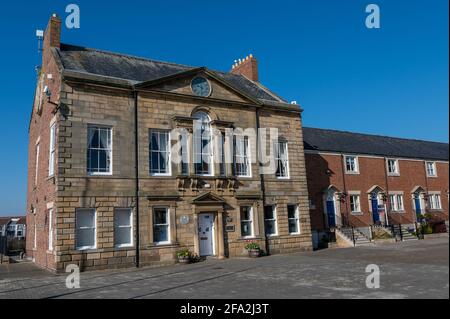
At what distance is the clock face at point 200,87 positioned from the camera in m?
21.7

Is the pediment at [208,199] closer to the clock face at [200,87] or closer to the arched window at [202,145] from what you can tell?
the arched window at [202,145]

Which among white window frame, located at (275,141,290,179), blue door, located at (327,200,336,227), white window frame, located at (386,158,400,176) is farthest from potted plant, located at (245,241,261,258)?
white window frame, located at (386,158,400,176)

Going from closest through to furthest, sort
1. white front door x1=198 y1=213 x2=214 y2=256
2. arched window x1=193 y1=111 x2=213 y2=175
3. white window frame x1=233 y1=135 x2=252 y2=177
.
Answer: white front door x1=198 y1=213 x2=214 y2=256, arched window x1=193 y1=111 x2=213 y2=175, white window frame x1=233 y1=135 x2=252 y2=177

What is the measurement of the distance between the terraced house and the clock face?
0.06m

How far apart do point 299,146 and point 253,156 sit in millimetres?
3815

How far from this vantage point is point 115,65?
2181 centimetres

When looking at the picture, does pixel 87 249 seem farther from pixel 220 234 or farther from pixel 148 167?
pixel 220 234

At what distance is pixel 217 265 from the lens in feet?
60.1

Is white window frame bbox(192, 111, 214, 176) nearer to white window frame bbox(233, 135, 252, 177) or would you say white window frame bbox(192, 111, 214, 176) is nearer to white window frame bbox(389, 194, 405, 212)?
white window frame bbox(233, 135, 252, 177)

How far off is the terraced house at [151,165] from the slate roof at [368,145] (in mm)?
7694

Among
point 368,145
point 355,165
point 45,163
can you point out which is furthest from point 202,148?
point 368,145

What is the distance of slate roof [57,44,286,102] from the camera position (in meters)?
20.2
